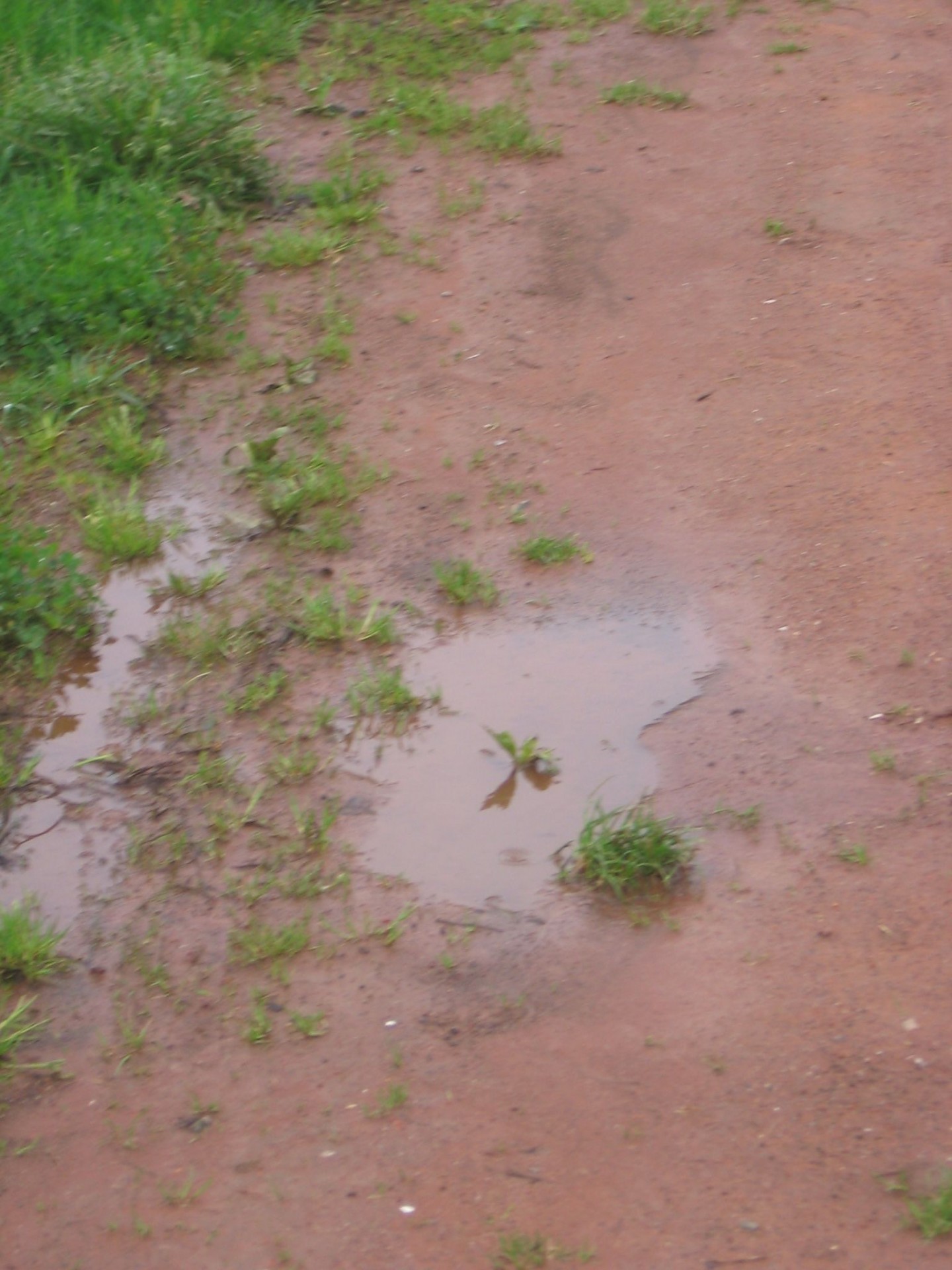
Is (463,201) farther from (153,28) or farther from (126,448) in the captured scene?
→ (126,448)

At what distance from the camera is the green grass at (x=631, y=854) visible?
3420 mm

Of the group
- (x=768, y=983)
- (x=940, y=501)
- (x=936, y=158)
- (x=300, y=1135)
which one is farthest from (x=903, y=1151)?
(x=936, y=158)

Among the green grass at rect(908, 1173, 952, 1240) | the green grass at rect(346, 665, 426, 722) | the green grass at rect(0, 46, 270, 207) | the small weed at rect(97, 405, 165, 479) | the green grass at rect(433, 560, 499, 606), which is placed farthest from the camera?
the green grass at rect(0, 46, 270, 207)

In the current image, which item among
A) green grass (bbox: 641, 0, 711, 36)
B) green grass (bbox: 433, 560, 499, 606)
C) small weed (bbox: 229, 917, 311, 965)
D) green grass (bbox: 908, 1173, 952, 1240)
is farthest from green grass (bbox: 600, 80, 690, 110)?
green grass (bbox: 908, 1173, 952, 1240)

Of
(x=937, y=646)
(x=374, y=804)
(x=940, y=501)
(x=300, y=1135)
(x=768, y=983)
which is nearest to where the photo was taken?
(x=300, y=1135)

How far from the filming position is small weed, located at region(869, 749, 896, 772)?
366 cm

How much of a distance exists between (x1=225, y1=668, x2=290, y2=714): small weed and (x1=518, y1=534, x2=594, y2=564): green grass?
0.85 meters

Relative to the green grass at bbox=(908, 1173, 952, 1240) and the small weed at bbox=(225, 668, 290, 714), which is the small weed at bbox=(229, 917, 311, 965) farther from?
the green grass at bbox=(908, 1173, 952, 1240)

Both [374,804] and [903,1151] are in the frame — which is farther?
[374,804]

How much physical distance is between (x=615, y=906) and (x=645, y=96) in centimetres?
486

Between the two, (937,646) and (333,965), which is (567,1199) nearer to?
(333,965)

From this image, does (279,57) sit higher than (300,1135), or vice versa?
(279,57)

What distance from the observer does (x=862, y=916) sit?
330 cm

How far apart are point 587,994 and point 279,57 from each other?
5738 mm
